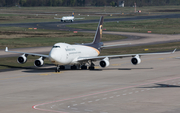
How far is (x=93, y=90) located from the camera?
41.3 m

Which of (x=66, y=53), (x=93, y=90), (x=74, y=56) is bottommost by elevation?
(x=93, y=90)

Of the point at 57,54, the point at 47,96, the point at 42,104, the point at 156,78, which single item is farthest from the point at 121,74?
the point at 42,104

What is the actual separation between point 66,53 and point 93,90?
1388cm

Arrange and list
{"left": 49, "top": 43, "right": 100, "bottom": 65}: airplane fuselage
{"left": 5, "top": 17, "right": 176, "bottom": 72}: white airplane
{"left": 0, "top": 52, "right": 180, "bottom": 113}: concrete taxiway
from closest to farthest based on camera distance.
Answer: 1. {"left": 0, "top": 52, "right": 180, "bottom": 113}: concrete taxiway
2. {"left": 49, "top": 43, "right": 100, "bottom": 65}: airplane fuselage
3. {"left": 5, "top": 17, "right": 176, "bottom": 72}: white airplane

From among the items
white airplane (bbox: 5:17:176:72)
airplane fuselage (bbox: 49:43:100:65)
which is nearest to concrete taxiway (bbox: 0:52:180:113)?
white airplane (bbox: 5:17:176:72)

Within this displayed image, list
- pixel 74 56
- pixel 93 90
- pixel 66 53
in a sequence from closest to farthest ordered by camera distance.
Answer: pixel 93 90 < pixel 66 53 < pixel 74 56

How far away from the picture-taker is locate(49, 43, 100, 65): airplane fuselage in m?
52.5

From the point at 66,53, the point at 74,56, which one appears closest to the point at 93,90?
the point at 66,53

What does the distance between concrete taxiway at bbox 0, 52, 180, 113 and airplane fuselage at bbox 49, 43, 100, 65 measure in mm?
2213

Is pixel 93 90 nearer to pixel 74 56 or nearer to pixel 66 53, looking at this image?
pixel 66 53

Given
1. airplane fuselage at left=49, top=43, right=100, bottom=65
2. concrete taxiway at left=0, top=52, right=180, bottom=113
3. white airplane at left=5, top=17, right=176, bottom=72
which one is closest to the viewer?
concrete taxiway at left=0, top=52, right=180, bottom=113

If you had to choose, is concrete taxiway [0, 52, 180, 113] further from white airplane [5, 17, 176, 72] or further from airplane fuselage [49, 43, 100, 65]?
airplane fuselage [49, 43, 100, 65]

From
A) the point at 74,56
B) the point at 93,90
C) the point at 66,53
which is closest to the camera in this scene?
the point at 93,90

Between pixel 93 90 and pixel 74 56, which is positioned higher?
pixel 74 56
